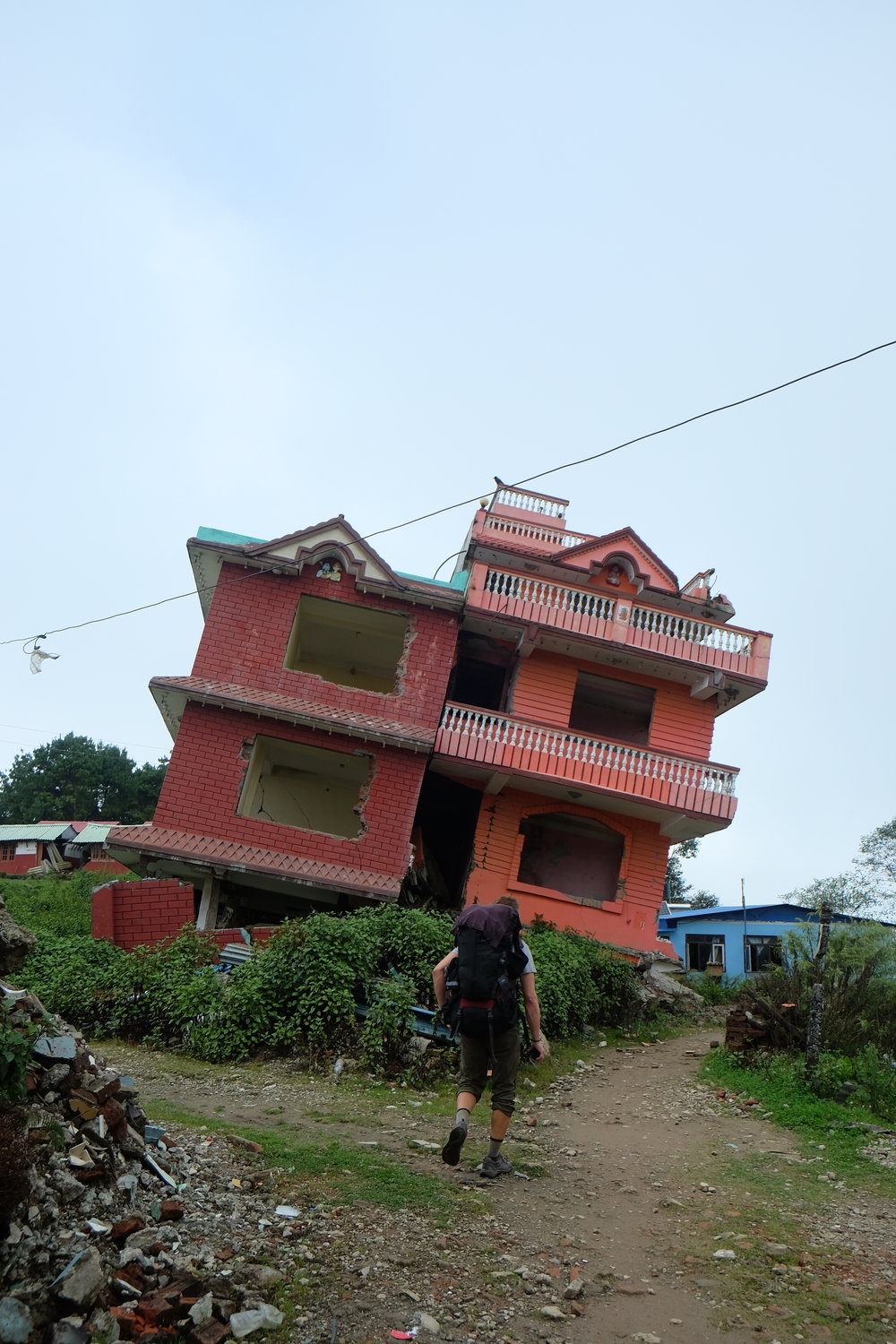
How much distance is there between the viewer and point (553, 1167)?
655 cm

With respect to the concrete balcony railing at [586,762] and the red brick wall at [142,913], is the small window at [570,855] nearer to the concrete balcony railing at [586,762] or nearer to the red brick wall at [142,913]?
the concrete balcony railing at [586,762]

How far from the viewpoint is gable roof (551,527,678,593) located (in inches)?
730

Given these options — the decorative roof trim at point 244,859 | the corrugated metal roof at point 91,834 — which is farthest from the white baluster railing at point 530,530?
the corrugated metal roof at point 91,834

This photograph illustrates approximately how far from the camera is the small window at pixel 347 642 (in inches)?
702

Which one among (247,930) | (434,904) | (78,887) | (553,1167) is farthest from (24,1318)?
(78,887)

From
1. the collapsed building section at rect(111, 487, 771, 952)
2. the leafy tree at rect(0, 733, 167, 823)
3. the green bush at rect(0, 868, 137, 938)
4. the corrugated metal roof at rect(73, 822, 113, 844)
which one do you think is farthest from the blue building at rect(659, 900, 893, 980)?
the leafy tree at rect(0, 733, 167, 823)

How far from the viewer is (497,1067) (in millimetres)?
6074

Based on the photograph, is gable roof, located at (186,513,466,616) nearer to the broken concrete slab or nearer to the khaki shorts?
the khaki shorts

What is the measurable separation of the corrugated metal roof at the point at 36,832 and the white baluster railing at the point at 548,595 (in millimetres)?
26649

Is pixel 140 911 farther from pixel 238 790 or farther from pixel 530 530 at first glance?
pixel 530 530

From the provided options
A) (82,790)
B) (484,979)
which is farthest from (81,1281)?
(82,790)

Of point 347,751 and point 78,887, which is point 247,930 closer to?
point 347,751

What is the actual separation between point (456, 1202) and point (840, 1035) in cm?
747

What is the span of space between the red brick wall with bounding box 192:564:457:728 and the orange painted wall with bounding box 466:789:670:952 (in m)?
2.76
